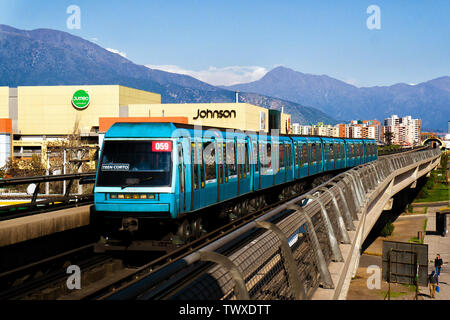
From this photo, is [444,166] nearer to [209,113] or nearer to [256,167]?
[209,113]

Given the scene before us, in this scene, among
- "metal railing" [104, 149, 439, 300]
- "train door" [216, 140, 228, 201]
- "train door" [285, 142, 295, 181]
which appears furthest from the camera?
"train door" [285, 142, 295, 181]

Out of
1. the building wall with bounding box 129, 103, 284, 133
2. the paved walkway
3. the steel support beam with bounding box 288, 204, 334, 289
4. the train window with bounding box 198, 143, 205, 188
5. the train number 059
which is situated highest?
the building wall with bounding box 129, 103, 284, 133

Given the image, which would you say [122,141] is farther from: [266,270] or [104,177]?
[266,270]

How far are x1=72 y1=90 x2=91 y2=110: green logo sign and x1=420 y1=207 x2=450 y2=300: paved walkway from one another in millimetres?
60717

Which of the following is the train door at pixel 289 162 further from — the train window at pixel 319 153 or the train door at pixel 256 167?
the train window at pixel 319 153

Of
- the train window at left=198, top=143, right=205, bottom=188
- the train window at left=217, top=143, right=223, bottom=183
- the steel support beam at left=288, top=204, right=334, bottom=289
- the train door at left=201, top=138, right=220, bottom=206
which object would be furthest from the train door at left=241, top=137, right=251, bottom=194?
the steel support beam at left=288, top=204, right=334, bottom=289

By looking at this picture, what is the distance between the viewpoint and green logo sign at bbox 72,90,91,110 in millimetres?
94250

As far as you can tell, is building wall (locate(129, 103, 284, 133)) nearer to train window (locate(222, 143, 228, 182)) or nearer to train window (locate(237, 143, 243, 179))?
train window (locate(237, 143, 243, 179))

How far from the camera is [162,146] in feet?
39.4

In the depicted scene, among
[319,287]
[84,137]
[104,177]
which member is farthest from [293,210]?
[84,137]

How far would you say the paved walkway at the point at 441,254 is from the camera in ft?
116

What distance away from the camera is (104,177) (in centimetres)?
1193
